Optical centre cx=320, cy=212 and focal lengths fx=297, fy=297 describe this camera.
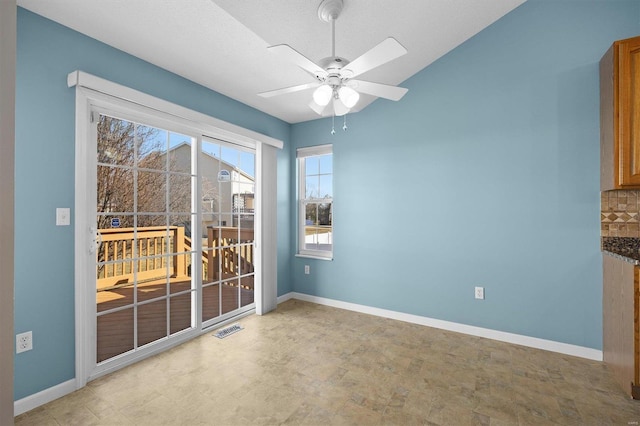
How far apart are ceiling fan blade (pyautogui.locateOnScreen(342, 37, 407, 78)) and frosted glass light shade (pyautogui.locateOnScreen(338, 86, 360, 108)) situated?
0.08m

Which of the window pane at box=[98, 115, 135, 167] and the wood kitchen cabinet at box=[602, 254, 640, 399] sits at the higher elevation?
the window pane at box=[98, 115, 135, 167]

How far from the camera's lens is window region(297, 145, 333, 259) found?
417cm

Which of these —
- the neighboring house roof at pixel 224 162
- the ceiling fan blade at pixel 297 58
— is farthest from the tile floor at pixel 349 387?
the ceiling fan blade at pixel 297 58

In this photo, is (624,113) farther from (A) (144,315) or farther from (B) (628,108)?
(A) (144,315)

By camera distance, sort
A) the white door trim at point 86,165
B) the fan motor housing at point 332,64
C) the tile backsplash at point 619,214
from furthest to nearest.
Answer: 1. the tile backsplash at point 619,214
2. the white door trim at point 86,165
3. the fan motor housing at point 332,64

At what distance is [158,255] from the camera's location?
9.05 feet

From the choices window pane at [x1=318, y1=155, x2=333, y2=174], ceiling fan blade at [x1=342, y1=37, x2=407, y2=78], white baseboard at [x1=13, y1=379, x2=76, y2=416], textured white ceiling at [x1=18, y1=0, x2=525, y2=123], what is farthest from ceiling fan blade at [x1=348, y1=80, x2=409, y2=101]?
white baseboard at [x1=13, y1=379, x2=76, y2=416]

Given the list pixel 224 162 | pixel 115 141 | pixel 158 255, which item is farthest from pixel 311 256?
pixel 115 141

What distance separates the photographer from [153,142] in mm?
2730

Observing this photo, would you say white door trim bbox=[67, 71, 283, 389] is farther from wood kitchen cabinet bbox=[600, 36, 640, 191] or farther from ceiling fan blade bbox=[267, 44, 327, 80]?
wood kitchen cabinet bbox=[600, 36, 640, 191]

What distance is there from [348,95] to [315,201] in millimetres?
2413

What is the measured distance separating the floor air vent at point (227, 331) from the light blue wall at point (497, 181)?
4.76ft

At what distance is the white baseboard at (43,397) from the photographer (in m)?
1.90

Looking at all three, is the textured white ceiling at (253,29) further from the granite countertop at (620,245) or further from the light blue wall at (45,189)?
the granite countertop at (620,245)
